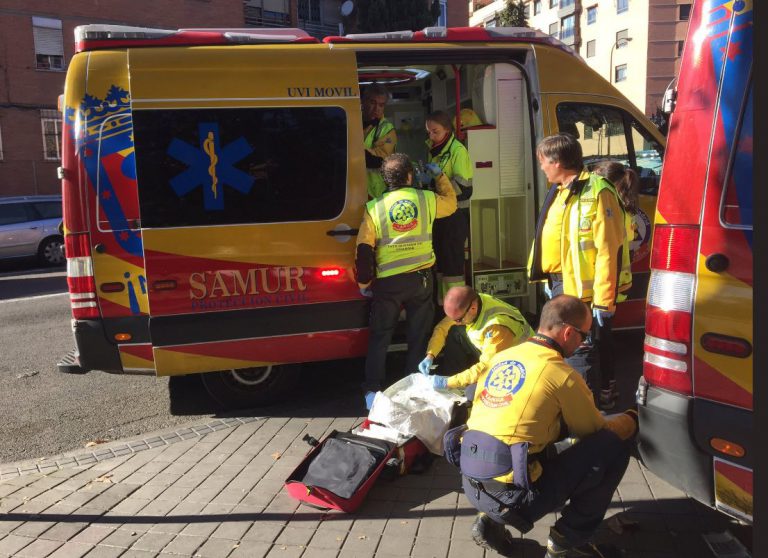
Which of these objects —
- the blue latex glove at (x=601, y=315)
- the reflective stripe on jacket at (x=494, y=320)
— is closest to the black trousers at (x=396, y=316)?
the reflective stripe on jacket at (x=494, y=320)

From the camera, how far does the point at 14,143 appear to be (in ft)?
75.2

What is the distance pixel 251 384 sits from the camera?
4.97 metres

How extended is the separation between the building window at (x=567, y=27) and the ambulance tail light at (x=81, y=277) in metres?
53.4

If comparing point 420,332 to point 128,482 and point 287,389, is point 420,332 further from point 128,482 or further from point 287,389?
point 128,482

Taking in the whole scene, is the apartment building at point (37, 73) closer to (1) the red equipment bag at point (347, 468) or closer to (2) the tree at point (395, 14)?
(2) the tree at point (395, 14)

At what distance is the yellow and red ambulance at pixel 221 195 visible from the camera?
14.0 ft

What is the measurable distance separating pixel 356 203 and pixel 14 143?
2265 centimetres

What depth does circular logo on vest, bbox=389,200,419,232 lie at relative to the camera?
450 cm

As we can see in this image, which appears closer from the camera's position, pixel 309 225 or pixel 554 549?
pixel 554 549

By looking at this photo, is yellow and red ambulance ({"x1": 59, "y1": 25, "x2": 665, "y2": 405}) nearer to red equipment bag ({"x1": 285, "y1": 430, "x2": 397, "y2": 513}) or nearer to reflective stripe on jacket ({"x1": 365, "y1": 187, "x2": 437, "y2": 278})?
reflective stripe on jacket ({"x1": 365, "y1": 187, "x2": 437, "y2": 278})

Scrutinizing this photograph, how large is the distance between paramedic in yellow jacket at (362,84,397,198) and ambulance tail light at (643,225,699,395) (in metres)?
2.97

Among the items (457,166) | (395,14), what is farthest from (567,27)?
(457,166)

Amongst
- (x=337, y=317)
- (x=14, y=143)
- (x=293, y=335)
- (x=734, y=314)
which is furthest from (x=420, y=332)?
(x=14, y=143)

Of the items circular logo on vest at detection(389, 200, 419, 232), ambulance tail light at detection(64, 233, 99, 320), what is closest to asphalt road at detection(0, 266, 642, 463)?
ambulance tail light at detection(64, 233, 99, 320)
